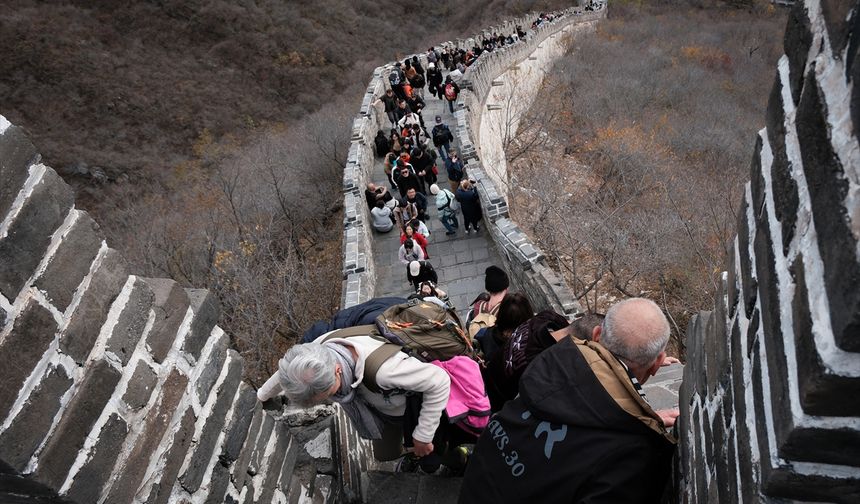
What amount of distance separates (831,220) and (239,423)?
259 centimetres

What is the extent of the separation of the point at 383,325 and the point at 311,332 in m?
0.63

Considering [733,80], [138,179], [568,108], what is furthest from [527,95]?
[138,179]

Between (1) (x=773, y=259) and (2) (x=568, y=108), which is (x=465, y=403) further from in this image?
(2) (x=568, y=108)

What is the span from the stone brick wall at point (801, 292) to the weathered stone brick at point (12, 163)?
7.17ft

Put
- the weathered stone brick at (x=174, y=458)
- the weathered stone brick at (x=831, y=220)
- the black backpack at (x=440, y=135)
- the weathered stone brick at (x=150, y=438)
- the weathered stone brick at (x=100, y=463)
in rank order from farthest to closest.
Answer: the black backpack at (x=440, y=135) → the weathered stone brick at (x=174, y=458) → the weathered stone brick at (x=150, y=438) → the weathered stone brick at (x=100, y=463) → the weathered stone brick at (x=831, y=220)

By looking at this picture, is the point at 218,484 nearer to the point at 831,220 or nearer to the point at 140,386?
the point at 140,386

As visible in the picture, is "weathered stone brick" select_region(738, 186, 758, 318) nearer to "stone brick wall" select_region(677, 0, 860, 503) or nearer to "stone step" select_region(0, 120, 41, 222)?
"stone brick wall" select_region(677, 0, 860, 503)

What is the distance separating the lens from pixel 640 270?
1091 cm

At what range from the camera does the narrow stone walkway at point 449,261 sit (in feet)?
34.0

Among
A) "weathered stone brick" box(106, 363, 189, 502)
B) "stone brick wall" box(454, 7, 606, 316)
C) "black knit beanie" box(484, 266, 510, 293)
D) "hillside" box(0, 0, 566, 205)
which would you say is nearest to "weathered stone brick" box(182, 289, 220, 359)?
"weathered stone brick" box(106, 363, 189, 502)

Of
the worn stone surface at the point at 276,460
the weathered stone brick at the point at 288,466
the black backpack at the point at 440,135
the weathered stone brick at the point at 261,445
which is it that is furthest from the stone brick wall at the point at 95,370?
the black backpack at the point at 440,135

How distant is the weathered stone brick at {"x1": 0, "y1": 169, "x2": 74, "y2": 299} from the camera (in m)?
1.80

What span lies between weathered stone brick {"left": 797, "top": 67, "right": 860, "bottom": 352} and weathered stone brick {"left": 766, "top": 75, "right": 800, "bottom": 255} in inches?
3.7

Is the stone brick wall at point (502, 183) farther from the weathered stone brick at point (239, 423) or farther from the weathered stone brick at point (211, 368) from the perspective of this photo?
the weathered stone brick at point (211, 368)
